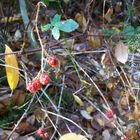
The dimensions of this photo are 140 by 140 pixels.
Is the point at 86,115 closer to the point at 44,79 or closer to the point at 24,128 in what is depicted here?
the point at 24,128

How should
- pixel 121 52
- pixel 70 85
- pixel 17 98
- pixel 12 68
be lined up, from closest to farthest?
1. pixel 12 68
2. pixel 121 52
3. pixel 17 98
4. pixel 70 85

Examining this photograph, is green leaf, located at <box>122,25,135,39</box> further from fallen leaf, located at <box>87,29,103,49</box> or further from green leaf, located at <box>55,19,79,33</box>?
green leaf, located at <box>55,19,79,33</box>

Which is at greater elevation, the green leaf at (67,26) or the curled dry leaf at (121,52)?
the green leaf at (67,26)

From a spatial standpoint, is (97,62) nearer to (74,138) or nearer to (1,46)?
(1,46)

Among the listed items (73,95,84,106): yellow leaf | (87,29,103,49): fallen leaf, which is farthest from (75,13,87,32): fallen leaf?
(73,95,84,106): yellow leaf

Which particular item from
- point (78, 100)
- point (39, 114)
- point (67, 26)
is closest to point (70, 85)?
point (78, 100)

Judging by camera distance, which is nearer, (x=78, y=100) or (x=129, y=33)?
(x=78, y=100)

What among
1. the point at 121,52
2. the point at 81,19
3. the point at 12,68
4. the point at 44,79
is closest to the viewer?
the point at 44,79

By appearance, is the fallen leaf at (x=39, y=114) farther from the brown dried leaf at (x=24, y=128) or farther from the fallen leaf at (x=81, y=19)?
the fallen leaf at (x=81, y=19)

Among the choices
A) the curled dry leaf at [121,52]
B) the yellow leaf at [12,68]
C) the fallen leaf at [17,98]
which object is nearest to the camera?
the yellow leaf at [12,68]

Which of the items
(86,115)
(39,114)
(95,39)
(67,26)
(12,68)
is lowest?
(86,115)

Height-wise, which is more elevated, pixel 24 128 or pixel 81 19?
pixel 81 19

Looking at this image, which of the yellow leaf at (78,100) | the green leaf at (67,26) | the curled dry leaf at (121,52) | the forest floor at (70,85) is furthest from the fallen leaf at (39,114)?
the green leaf at (67,26)

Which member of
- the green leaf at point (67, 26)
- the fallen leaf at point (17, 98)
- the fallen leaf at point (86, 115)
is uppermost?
the green leaf at point (67, 26)
